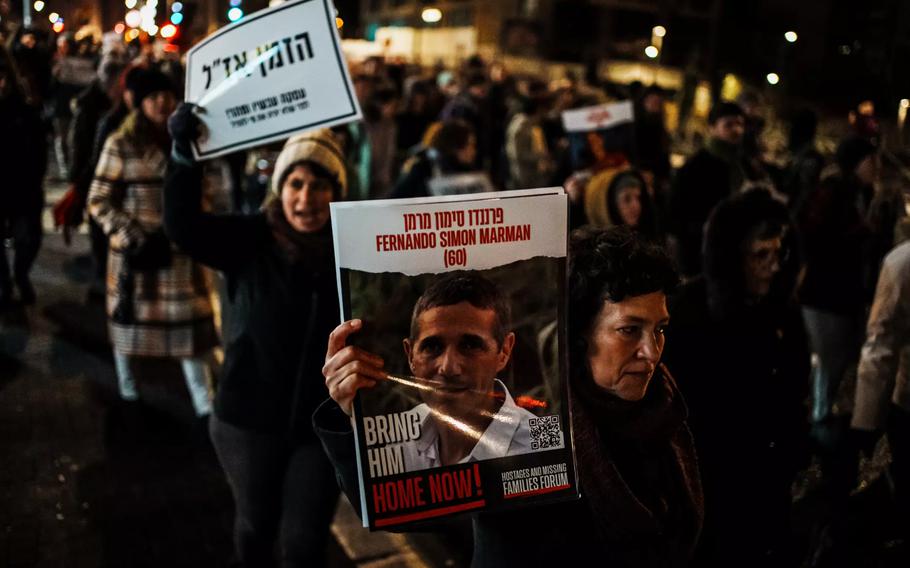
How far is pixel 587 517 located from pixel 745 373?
116cm

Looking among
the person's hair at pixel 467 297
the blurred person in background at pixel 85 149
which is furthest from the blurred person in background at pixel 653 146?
the person's hair at pixel 467 297

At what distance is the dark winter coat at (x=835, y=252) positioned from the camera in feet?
20.3

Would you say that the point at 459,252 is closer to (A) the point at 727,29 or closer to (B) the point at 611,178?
(B) the point at 611,178

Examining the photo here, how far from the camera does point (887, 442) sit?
413cm

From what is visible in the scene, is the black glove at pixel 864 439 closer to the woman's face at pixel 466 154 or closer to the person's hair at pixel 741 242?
the person's hair at pixel 741 242

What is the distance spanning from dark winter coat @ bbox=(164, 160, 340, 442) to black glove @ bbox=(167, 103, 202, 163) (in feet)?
0.19

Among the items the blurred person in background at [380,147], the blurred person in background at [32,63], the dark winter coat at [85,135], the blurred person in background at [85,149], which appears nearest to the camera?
the blurred person in background at [85,149]

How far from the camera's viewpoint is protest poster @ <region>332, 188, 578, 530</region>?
1.88 m

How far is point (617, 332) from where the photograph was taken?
7.20ft

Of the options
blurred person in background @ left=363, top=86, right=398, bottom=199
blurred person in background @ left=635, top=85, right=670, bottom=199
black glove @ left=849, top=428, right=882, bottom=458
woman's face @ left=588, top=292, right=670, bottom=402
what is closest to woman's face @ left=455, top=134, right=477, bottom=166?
blurred person in background @ left=635, top=85, right=670, bottom=199

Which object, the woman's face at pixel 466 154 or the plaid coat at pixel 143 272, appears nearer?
the plaid coat at pixel 143 272

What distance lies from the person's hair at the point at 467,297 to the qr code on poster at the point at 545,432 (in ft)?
0.59

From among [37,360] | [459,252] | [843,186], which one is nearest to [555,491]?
[459,252]

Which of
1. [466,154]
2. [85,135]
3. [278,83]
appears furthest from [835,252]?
[85,135]
